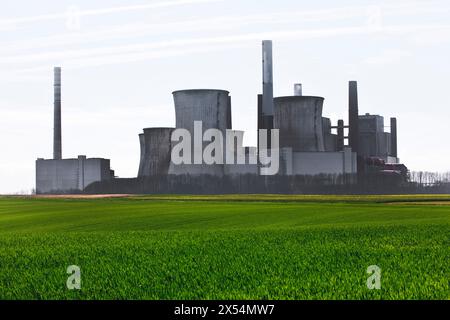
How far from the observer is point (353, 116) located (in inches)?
2457

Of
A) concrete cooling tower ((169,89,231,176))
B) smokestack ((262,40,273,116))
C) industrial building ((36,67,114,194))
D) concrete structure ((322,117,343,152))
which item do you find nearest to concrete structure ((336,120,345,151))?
concrete structure ((322,117,343,152))

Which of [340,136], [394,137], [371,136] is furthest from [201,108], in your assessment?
[394,137]

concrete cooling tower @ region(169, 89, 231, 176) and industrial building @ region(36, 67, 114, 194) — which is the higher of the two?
concrete cooling tower @ region(169, 89, 231, 176)

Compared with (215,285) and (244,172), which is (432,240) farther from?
(244,172)

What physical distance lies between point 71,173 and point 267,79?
21270 mm

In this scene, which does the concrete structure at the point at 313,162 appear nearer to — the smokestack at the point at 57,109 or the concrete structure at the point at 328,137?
the concrete structure at the point at 328,137

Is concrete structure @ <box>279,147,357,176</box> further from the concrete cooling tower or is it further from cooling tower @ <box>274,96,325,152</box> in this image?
the concrete cooling tower

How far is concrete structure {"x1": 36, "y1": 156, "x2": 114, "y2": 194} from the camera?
213 ft

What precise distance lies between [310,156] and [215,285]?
172ft

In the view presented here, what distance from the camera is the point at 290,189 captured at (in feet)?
197

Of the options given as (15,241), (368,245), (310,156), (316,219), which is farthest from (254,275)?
(310,156)

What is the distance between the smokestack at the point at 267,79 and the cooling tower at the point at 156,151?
8.49 meters

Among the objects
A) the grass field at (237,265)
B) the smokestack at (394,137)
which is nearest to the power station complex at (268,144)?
the smokestack at (394,137)

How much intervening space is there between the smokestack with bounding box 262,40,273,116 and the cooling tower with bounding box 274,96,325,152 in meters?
0.61
